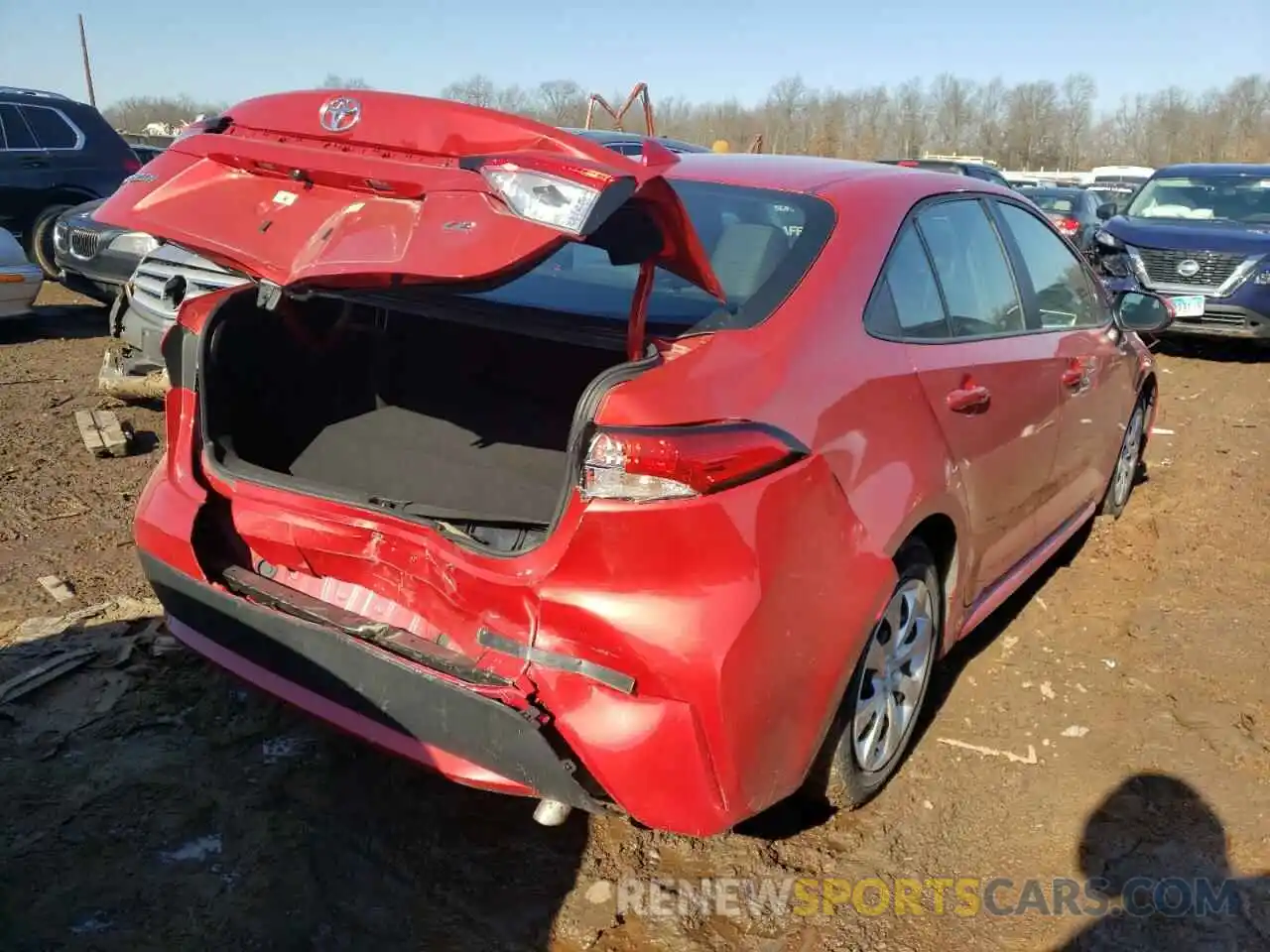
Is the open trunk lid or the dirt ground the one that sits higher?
the open trunk lid

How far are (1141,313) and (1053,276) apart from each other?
78cm

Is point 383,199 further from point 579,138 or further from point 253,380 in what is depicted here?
point 253,380

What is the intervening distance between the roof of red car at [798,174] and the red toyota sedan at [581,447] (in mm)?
23

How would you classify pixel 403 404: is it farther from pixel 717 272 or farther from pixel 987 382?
pixel 987 382

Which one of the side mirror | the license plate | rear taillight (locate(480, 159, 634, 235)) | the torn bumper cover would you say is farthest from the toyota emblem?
the license plate

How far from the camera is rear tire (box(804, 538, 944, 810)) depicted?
2.66 m

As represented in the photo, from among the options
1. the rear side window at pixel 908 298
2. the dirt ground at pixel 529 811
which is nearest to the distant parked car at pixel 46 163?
the dirt ground at pixel 529 811

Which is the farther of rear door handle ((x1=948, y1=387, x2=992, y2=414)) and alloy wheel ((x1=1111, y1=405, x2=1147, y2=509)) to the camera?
alloy wheel ((x1=1111, y1=405, x2=1147, y2=509))

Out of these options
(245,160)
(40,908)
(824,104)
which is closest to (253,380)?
(245,160)

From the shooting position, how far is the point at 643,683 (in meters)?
2.16

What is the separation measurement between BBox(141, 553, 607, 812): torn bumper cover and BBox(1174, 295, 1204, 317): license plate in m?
7.55

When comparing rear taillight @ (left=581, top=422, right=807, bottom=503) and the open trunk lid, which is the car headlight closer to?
the open trunk lid

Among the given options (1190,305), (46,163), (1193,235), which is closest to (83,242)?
(46,163)

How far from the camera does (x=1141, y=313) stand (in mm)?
4504
